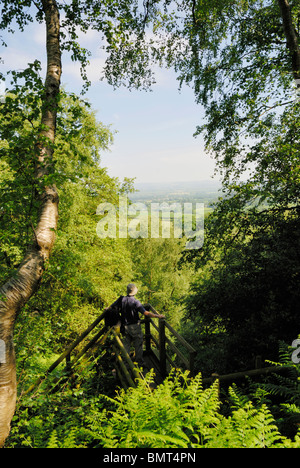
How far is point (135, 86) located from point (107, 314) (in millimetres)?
7387

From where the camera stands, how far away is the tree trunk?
3.04 m

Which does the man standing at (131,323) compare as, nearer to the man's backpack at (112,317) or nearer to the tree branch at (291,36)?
the man's backpack at (112,317)

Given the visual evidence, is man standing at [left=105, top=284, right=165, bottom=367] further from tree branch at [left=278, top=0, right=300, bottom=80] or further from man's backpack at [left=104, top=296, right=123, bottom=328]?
tree branch at [left=278, top=0, right=300, bottom=80]

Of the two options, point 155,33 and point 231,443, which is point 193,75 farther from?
point 231,443

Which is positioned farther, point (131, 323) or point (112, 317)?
point (112, 317)

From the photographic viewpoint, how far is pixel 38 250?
3711 millimetres

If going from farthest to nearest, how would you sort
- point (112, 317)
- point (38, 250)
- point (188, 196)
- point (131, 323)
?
1. point (188, 196)
2. point (112, 317)
3. point (131, 323)
4. point (38, 250)

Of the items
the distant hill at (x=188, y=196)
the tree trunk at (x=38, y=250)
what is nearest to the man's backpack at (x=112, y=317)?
the tree trunk at (x=38, y=250)

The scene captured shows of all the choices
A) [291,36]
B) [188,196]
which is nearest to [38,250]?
[291,36]

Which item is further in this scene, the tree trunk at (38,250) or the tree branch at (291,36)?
the tree branch at (291,36)

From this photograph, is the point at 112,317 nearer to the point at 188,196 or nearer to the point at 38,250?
the point at 38,250

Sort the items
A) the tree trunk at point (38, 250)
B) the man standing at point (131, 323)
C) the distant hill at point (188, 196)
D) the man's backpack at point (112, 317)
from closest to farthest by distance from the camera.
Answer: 1. the tree trunk at point (38, 250)
2. the man standing at point (131, 323)
3. the man's backpack at point (112, 317)
4. the distant hill at point (188, 196)

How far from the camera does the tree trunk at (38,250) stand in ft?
9.96

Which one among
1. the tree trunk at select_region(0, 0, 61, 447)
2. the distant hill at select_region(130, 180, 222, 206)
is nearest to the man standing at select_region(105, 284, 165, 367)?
the tree trunk at select_region(0, 0, 61, 447)
